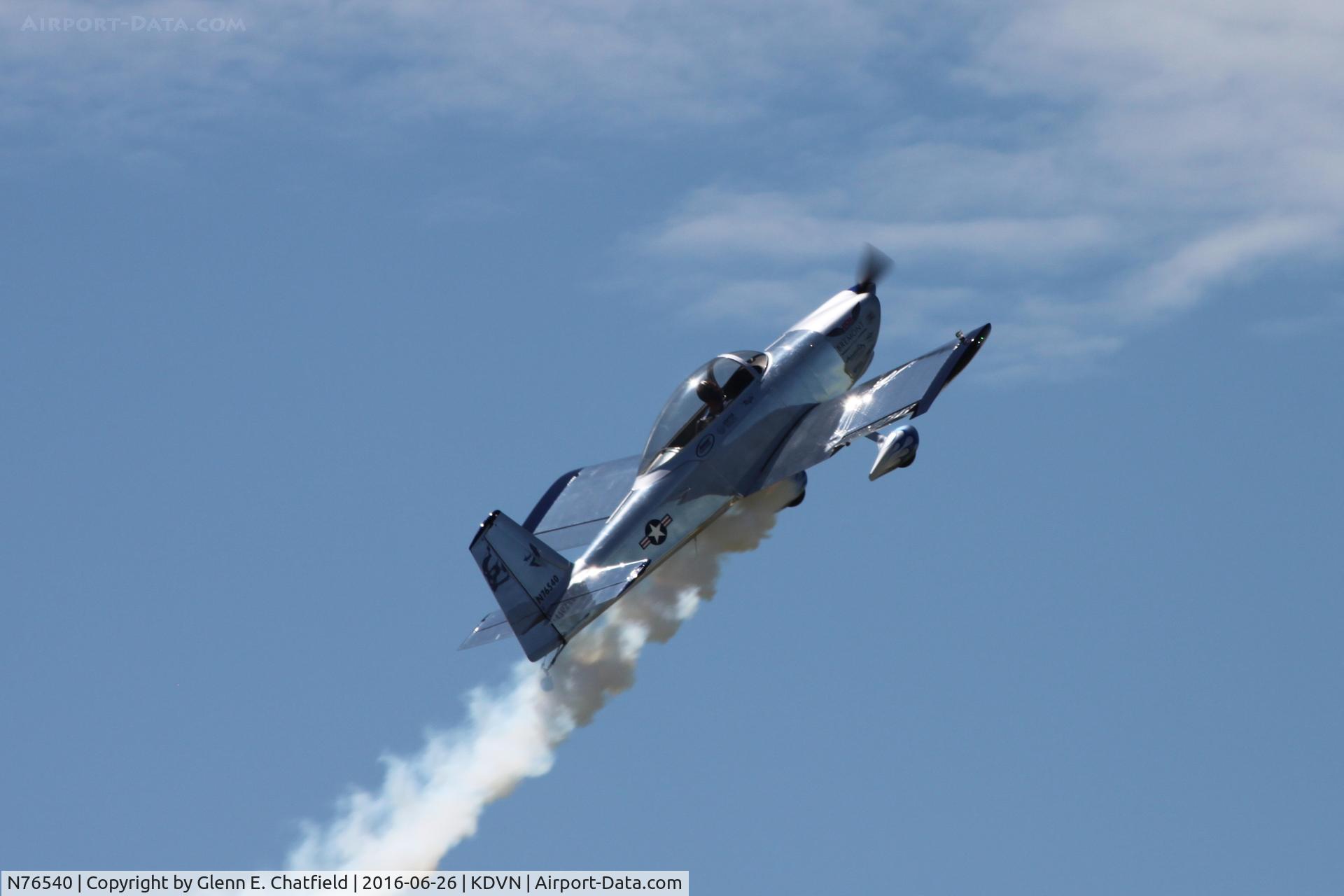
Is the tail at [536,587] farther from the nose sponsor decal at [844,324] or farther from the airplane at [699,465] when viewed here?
the nose sponsor decal at [844,324]

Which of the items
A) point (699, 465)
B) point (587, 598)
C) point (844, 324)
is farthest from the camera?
point (844, 324)

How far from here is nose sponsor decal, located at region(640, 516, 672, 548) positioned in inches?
1371

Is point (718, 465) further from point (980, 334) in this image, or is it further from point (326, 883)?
point (326, 883)

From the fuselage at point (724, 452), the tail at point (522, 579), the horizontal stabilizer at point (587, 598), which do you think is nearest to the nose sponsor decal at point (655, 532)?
the fuselage at point (724, 452)

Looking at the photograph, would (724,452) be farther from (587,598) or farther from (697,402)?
(587,598)

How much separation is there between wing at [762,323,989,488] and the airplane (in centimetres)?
2

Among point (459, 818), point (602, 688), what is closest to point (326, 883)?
point (459, 818)

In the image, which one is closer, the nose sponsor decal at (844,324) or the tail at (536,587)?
the tail at (536,587)

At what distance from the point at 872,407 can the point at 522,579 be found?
6608mm

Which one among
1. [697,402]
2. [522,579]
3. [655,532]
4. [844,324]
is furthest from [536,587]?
[844,324]

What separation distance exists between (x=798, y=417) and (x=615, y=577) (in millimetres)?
4813

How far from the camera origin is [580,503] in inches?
1481

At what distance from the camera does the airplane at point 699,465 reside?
33.7 metres

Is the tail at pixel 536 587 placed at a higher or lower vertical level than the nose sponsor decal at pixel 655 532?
lower
